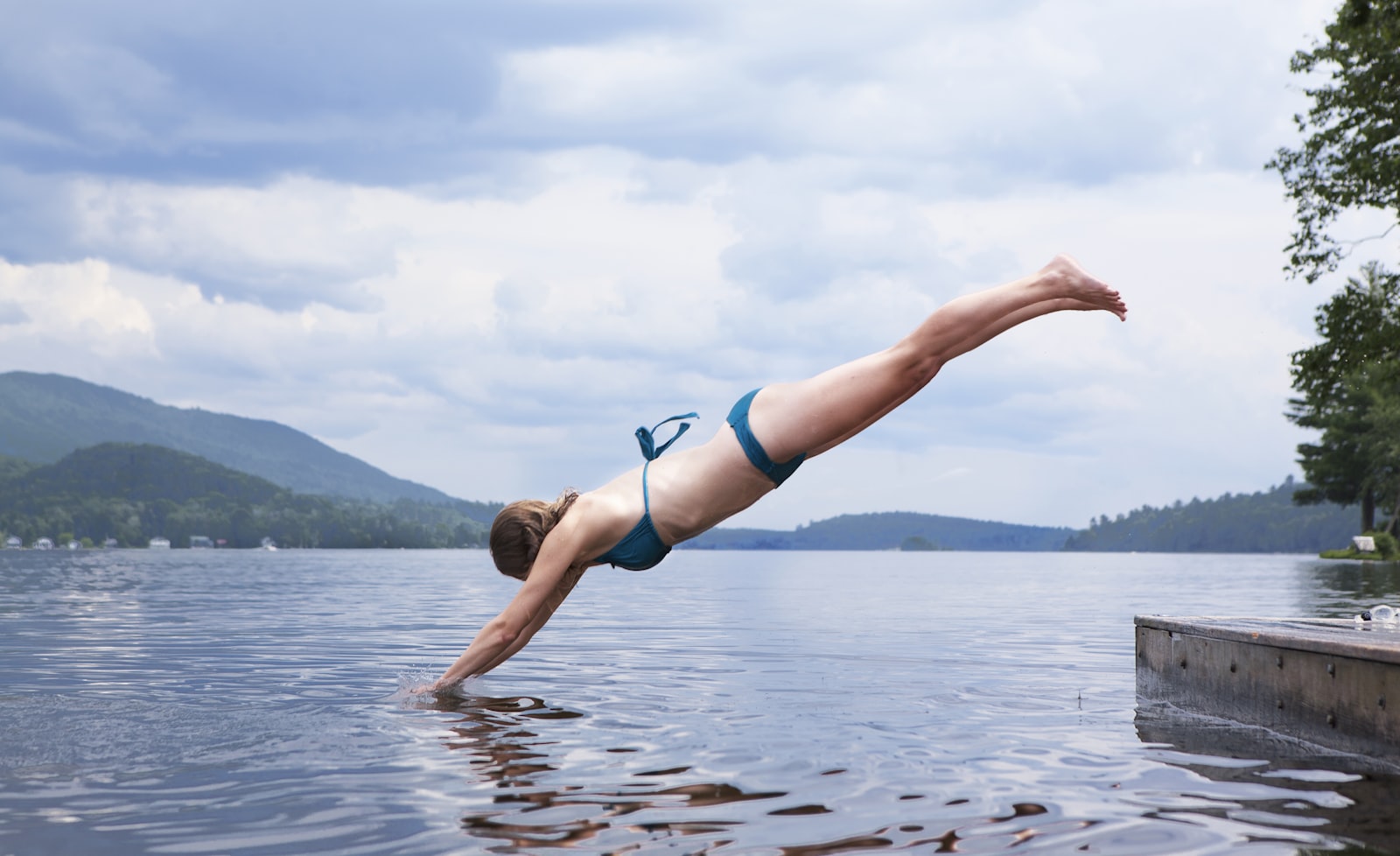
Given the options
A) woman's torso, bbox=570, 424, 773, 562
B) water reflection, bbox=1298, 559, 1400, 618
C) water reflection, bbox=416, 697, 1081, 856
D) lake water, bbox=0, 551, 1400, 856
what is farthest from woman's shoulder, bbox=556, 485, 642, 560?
water reflection, bbox=1298, 559, 1400, 618

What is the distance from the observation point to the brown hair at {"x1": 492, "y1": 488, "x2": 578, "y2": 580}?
8.18 m

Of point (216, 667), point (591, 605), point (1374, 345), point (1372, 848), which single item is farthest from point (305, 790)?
point (1374, 345)

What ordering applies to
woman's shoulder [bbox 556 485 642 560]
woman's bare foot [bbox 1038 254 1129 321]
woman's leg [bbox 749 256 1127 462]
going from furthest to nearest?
woman's shoulder [bbox 556 485 642 560] < woman's bare foot [bbox 1038 254 1129 321] < woman's leg [bbox 749 256 1127 462]

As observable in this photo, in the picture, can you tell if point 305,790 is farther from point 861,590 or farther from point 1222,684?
point 861,590

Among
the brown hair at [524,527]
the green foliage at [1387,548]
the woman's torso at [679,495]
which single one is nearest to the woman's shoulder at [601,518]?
the woman's torso at [679,495]

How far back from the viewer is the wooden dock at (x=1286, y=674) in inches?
275

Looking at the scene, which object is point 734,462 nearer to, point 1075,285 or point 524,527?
point 524,527

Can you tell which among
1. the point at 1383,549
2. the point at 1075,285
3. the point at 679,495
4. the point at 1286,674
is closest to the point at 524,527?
the point at 679,495

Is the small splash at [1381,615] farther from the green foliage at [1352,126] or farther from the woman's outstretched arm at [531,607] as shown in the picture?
the green foliage at [1352,126]

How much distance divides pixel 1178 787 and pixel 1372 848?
1.31m

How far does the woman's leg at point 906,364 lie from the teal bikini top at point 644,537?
1.02 metres

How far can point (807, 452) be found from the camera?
23.9ft

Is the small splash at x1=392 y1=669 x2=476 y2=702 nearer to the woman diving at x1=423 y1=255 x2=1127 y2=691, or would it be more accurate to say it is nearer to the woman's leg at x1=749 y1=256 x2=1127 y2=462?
the woman diving at x1=423 y1=255 x2=1127 y2=691

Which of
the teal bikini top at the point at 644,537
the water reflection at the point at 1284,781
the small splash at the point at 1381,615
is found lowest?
the water reflection at the point at 1284,781
